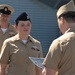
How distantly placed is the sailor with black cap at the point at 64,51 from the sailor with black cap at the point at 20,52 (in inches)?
54.8

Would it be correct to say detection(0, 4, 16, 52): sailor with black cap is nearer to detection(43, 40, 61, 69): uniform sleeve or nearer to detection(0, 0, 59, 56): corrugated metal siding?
detection(43, 40, 61, 69): uniform sleeve

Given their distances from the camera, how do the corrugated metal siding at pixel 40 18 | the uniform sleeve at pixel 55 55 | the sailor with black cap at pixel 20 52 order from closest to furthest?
the uniform sleeve at pixel 55 55, the sailor with black cap at pixel 20 52, the corrugated metal siding at pixel 40 18

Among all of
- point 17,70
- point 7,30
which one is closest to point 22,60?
point 17,70

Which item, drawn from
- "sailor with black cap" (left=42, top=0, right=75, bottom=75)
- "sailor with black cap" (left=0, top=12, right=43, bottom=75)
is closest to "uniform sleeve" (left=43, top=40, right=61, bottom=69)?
"sailor with black cap" (left=42, top=0, right=75, bottom=75)

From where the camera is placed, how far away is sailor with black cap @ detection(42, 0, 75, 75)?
327 centimetres

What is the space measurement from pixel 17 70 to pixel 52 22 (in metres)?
11.0

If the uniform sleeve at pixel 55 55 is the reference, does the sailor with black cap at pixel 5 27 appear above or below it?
above

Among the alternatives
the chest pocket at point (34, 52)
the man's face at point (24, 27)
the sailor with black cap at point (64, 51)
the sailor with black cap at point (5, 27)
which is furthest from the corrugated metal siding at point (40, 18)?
the sailor with black cap at point (64, 51)

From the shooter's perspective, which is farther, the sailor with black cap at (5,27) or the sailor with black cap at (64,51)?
the sailor with black cap at (5,27)

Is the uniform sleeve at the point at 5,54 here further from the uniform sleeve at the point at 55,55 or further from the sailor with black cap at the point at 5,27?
the uniform sleeve at the point at 55,55

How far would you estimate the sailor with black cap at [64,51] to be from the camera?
3.27 metres

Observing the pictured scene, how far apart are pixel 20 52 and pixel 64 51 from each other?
4.91 ft

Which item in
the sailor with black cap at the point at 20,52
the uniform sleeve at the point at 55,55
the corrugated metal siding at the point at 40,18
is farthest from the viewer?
the corrugated metal siding at the point at 40,18

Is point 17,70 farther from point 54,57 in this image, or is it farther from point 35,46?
point 54,57
